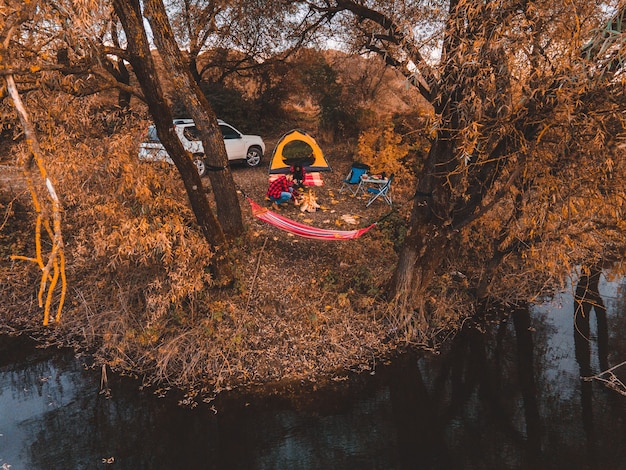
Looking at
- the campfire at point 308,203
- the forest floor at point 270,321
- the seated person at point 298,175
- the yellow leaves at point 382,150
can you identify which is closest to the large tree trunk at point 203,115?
the forest floor at point 270,321

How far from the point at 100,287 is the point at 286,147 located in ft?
18.6

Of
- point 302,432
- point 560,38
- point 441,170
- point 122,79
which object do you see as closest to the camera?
point 560,38

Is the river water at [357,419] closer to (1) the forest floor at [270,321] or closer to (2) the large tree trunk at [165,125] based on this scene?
(1) the forest floor at [270,321]

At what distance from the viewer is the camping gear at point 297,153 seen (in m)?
10.9

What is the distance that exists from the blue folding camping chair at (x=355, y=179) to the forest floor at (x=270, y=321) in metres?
2.41

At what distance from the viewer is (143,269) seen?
6840 millimetres

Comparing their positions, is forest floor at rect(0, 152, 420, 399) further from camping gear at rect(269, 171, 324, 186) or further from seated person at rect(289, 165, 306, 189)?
camping gear at rect(269, 171, 324, 186)

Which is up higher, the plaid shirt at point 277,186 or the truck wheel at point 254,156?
the truck wheel at point 254,156

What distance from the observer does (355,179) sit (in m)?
11.3

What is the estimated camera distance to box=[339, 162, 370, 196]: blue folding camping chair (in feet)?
36.6

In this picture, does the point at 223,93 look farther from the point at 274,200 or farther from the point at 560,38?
the point at 560,38

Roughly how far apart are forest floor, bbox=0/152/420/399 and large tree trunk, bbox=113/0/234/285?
63 cm

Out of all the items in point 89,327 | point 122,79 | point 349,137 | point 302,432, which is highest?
point 122,79

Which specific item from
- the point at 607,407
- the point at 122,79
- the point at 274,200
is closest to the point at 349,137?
the point at 274,200
